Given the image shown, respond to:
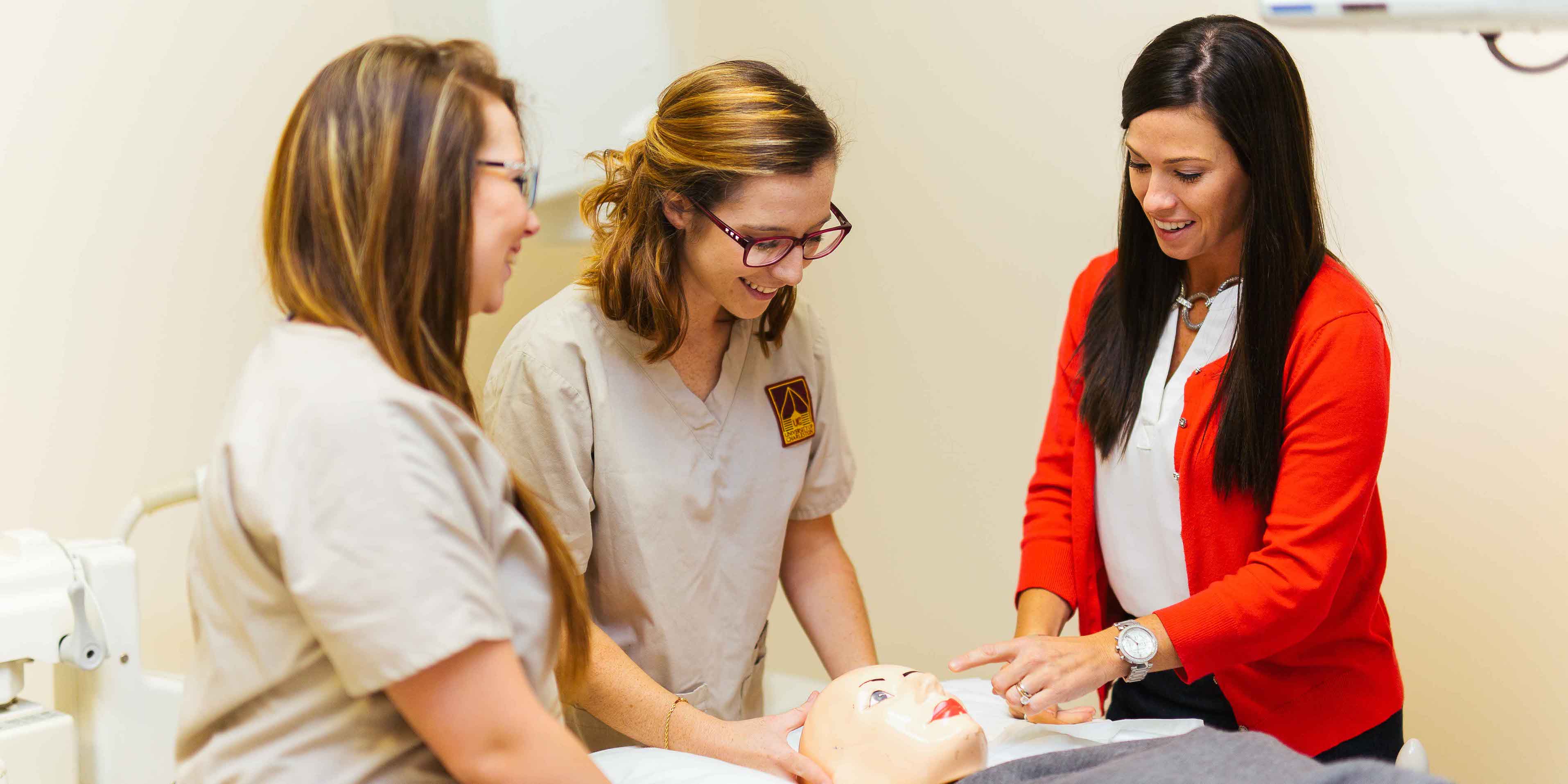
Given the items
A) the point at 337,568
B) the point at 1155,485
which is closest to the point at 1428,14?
the point at 1155,485

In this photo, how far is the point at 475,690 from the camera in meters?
0.93

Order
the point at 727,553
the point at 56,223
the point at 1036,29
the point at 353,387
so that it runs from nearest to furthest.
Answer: the point at 353,387 < the point at 727,553 < the point at 56,223 < the point at 1036,29

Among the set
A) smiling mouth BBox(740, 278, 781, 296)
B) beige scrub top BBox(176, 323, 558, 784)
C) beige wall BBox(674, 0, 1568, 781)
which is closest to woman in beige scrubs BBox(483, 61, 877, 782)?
smiling mouth BBox(740, 278, 781, 296)

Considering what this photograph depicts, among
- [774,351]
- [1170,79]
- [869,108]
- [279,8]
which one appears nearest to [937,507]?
[869,108]

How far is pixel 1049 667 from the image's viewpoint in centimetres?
147

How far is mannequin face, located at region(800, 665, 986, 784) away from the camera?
1356 mm

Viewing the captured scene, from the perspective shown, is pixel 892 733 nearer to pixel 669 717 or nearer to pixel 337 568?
pixel 669 717

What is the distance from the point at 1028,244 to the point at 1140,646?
4.09 ft

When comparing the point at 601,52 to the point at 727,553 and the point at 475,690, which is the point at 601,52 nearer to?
the point at 727,553

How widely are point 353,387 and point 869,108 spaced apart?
201 cm

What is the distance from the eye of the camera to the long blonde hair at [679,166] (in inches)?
58.3

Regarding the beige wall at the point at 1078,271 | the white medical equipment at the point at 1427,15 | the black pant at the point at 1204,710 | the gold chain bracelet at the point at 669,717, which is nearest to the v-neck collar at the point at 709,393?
the gold chain bracelet at the point at 669,717

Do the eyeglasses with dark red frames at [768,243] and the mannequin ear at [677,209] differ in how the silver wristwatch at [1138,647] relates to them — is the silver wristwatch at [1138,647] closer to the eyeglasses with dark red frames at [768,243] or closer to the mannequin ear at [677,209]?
the eyeglasses with dark red frames at [768,243]

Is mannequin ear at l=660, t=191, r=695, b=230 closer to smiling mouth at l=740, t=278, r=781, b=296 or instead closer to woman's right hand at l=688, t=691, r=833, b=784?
smiling mouth at l=740, t=278, r=781, b=296
